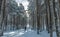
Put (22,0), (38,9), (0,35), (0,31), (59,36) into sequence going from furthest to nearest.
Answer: (22,0)
(38,9)
(0,31)
(0,35)
(59,36)

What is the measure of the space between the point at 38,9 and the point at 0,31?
6.28 m

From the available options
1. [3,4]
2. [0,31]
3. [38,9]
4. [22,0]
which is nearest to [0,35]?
[0,31]

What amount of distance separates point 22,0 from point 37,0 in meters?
13.6

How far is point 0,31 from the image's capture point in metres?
17.1

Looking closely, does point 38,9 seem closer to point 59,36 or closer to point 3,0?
point 3,0

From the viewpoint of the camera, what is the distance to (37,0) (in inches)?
763

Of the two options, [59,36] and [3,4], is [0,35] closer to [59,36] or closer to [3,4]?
[3,4]

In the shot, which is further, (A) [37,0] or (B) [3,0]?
(A) [37,0]

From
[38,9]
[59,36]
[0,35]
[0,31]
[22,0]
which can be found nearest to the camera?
[59,36]

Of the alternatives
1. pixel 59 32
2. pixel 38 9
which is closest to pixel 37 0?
pixel 38 9

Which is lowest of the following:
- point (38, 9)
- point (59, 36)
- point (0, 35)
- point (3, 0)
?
point (0, 35)

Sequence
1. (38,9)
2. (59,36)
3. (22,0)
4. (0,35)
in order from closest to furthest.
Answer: (59,36) < (0,35) < (38,9) < (22,0)

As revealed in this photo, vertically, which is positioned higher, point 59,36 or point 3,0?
point 3,0

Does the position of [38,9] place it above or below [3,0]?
below
